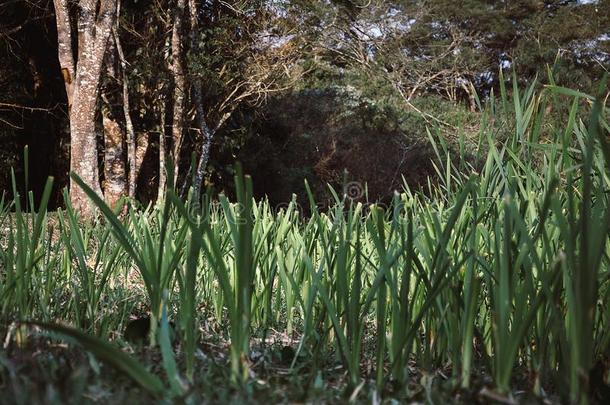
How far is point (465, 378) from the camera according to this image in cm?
56

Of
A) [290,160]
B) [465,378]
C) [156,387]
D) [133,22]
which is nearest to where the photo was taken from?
[156,387]

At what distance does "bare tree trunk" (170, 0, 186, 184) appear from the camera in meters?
6.72

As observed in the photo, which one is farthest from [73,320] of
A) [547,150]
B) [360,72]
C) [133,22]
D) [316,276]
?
[360,72]

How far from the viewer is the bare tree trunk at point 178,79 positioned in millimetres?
6723

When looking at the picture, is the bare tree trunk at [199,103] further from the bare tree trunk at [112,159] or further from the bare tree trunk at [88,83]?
the bare tree trunk at [88,83]

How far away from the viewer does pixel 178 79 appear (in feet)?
22.6

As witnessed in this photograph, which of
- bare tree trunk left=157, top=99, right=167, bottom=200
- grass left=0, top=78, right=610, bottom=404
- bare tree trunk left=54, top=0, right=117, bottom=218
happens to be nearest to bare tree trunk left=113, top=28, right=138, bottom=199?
bare tree trunk left=157, top=99, right=167, bottom=200

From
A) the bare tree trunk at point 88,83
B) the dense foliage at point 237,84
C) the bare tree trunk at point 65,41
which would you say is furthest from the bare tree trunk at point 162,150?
the bare tree trunk at point 88,83

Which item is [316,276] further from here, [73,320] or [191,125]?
[191,125]

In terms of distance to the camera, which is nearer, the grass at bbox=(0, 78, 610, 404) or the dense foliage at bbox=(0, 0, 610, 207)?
the grass at bbox=(0, 78, 610, 404)

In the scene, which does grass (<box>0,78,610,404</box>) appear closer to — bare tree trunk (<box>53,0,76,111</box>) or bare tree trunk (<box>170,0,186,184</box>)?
bare tree trunk (<box>53,0,76,111</box>)

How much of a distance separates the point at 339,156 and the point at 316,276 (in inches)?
359

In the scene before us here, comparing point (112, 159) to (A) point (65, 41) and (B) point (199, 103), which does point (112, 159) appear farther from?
(A) point (65, 41)

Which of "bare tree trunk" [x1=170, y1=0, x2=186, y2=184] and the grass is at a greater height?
"bare tree trunk" [x1=170, y1=0, x2=186, y2=184]
